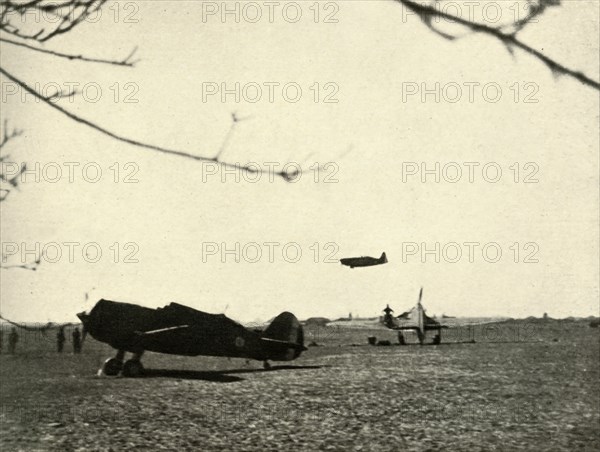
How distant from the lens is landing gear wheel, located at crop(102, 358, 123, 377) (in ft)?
52.2

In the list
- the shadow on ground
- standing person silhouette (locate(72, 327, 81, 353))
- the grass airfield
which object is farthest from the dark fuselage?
standing person silhouette (locate(72, 327, 81, 353))

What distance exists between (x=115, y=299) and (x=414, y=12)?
51.1ft

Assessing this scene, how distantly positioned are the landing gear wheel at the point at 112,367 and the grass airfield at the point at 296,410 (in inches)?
15.8

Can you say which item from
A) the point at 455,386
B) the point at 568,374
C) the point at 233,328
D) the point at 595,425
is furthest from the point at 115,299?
the point at 568,374

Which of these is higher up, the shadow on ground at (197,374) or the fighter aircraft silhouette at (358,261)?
the fighter aircraft silhouette at (358,261)

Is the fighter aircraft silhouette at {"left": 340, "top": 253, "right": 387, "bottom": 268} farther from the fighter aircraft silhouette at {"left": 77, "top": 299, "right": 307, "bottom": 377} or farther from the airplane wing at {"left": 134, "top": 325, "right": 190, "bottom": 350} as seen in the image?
the airplane wing at {"left": 134, "top": 325, "right": 190, "bottom": 350}

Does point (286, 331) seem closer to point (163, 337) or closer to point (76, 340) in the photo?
point (163, 337)

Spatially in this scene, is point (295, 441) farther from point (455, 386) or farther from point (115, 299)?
point (115, 299)

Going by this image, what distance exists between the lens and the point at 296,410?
11.4m

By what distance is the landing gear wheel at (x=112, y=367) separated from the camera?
1592cm

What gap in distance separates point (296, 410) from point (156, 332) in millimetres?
5643

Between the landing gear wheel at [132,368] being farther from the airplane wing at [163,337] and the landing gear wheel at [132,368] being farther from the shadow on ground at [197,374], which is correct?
the airplane wing at [163,337]

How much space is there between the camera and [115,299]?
1602 centimetres

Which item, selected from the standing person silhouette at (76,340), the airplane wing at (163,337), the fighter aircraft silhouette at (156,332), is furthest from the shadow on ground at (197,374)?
the standing person silhouette at (76,340)
